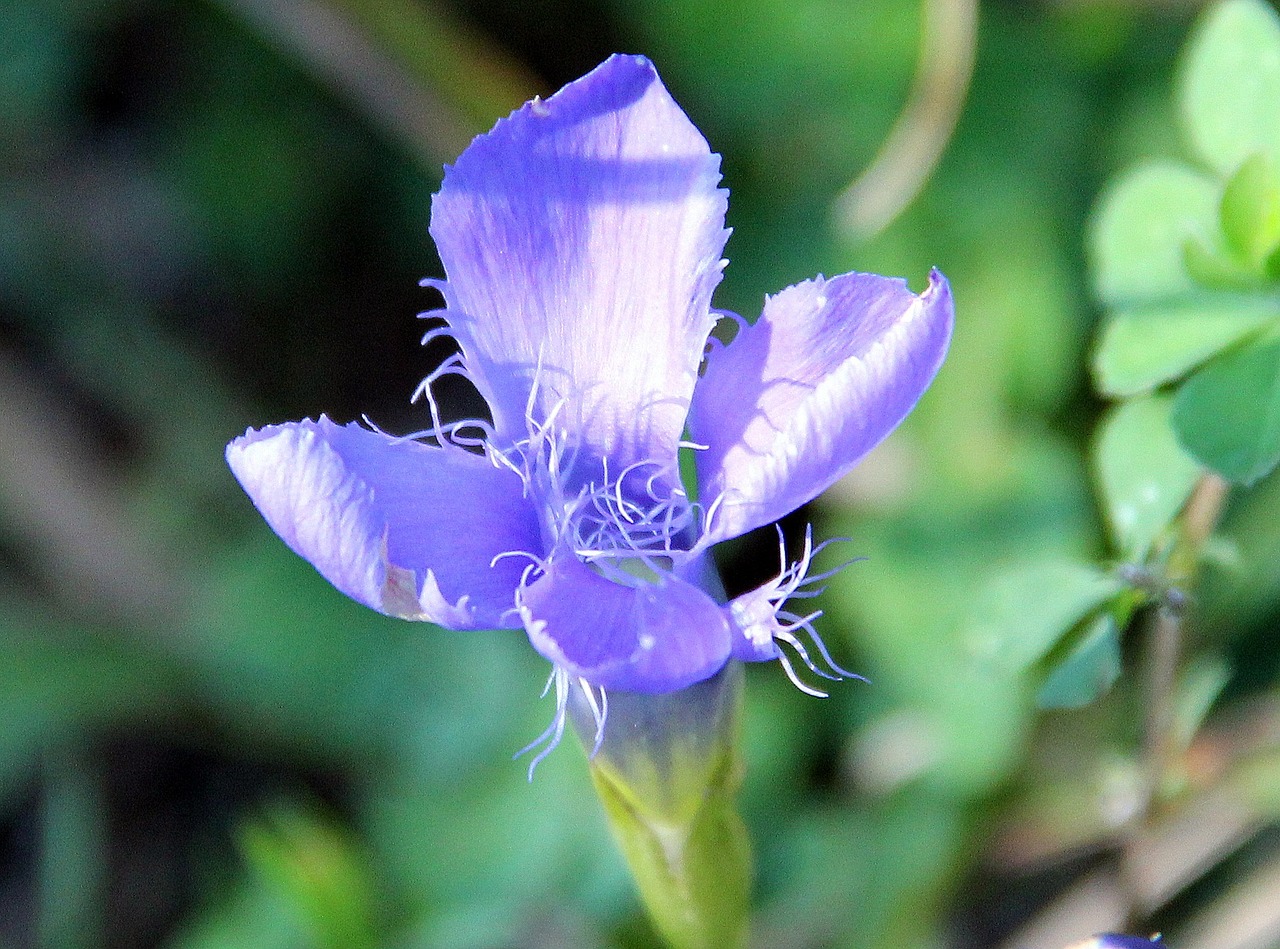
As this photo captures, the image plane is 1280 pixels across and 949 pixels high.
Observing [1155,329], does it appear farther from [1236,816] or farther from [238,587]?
[238,587]

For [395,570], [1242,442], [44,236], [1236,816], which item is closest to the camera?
[395,570]

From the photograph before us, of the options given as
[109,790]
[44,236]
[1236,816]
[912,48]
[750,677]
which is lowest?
[1236,816]

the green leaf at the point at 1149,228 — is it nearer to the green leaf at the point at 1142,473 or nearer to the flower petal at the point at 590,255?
the green leaf at the point at 1142,473

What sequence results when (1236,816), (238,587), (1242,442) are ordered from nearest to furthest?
(1242,442) < (1236,816) < (238,587)

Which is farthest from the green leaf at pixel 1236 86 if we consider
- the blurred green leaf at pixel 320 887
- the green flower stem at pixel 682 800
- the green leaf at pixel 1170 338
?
the blurred green leaf at pixel 320 887

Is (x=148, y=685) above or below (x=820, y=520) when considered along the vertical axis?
above

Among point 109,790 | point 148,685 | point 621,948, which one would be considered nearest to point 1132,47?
point 621,948

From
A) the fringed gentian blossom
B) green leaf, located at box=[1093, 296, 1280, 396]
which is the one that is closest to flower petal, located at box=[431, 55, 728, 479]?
the fringed gentian blossom
